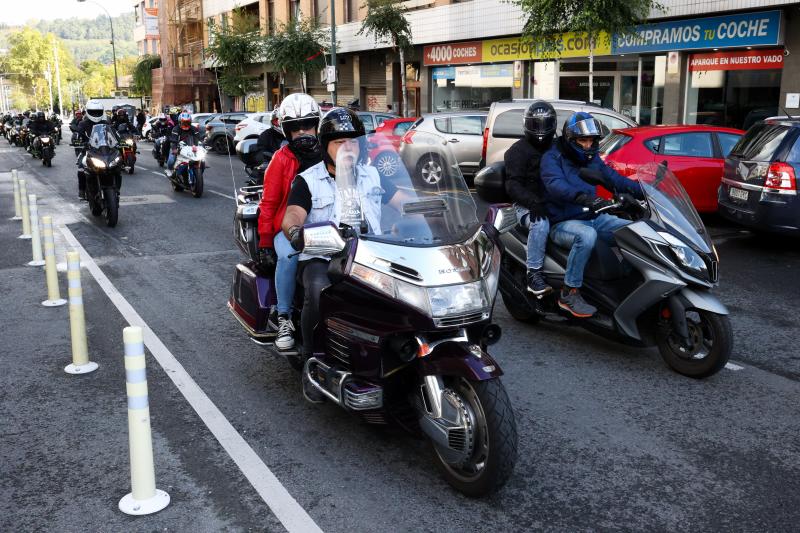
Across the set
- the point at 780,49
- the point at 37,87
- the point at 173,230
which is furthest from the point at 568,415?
the point at 37,87

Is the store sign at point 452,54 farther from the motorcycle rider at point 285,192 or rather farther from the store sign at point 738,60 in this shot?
the motorcycle rider at point 285,192

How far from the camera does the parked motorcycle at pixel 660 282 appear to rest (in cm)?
532

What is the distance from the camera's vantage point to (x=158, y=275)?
29.1ft

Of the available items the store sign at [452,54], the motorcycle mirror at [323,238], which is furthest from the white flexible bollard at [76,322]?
the store sign at [452,54]

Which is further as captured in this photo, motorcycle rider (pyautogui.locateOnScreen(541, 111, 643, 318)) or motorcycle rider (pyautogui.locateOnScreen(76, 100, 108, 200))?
motorcycle rider (pyautogui.locateOnScreen(76, 100, 108, 200))

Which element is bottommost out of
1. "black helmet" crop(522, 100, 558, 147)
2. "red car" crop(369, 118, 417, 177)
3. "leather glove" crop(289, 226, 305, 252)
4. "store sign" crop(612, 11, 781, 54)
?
"leather glove" crop(289, 226, 305, 252)

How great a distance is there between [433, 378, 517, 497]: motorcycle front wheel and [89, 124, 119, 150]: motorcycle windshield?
10311 millimetres

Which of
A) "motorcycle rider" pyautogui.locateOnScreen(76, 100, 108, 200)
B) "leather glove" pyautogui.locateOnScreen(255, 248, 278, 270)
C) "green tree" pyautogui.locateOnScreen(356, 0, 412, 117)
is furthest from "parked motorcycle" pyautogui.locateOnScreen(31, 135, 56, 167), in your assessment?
"leather glove" pyautogui.locateOnScreen(255, 248, 278, 270)

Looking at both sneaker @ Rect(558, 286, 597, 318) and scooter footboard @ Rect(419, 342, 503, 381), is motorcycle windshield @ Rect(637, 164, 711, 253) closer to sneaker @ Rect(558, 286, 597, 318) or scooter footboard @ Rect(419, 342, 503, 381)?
sneaker @ Rect(558, 286, 597, 318)

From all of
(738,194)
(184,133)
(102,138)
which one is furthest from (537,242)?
(184,133)

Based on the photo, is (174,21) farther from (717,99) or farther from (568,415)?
(568,415)

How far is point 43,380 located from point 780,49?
59.8 feet

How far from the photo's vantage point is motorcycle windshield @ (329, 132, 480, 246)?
4.08 meters

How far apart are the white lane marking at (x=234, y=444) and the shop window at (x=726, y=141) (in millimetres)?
8446
